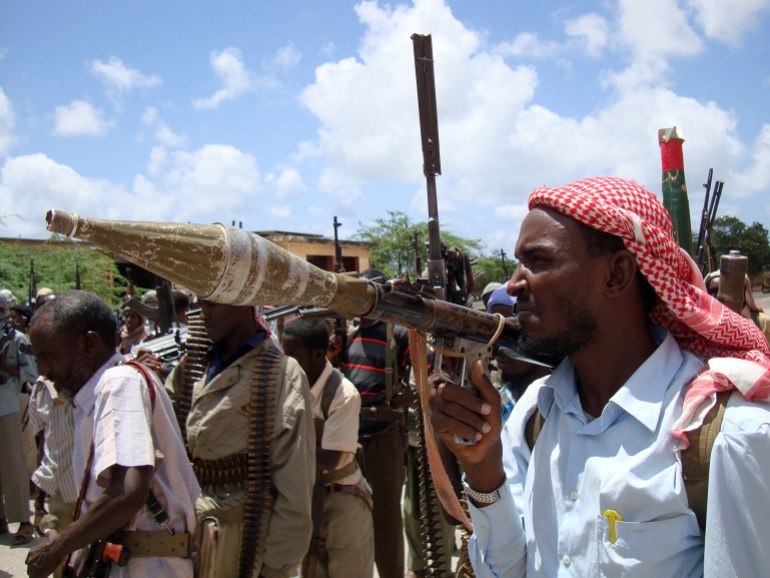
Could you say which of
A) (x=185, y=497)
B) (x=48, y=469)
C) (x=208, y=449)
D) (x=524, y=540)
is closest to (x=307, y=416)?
(x=208, y=449)

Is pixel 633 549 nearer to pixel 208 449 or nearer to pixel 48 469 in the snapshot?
pixel 208 449

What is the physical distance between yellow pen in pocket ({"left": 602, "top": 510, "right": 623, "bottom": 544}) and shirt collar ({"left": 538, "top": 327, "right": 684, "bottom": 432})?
23cm

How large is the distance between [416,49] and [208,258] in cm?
141

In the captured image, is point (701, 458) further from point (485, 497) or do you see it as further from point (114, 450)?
point (114, 450)

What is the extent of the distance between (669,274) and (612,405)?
0.39 meters

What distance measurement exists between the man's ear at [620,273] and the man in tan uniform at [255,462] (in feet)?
6.94

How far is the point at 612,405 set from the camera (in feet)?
5.66

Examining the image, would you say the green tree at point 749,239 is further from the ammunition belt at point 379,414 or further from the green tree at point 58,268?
the green tree at point 58,268

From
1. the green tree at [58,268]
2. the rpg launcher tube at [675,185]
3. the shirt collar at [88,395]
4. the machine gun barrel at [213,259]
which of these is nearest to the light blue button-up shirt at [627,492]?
the machine gun barrel at [213,259]

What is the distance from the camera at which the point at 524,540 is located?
6.14 feet

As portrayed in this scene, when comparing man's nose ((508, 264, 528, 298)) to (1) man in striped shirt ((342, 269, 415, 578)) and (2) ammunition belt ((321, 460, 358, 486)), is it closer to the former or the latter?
(2) ammunition belt ((321, 460, 358, 486))

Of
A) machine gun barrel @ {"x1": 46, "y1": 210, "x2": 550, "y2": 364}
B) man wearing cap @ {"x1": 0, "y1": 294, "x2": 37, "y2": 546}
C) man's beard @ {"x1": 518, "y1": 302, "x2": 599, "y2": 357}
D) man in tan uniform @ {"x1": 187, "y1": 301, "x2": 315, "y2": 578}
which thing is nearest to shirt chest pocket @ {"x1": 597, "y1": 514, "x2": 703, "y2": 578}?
man's beard @ {"x1": 518, "y1": 302, "x2": 599, "y2": 357}

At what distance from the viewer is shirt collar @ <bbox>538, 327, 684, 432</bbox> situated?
64.6 inches

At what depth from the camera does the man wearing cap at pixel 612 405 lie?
149cm
